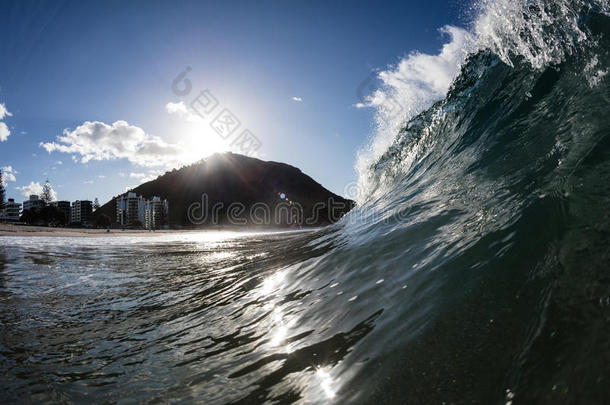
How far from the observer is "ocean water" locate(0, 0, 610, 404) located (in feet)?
4.81

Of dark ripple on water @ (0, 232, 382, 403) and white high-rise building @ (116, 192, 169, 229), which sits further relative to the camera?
white high-rise building @ (116, 192, 169, 229)

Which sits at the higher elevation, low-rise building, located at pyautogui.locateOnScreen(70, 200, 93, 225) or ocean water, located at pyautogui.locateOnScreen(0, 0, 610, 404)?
low-rise building, located at pyautogui.locateOnScreen(70, 200, 93, 225)

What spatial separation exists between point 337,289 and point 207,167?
157m

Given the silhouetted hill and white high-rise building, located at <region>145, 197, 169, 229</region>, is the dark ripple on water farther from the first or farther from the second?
white high-rise building, located at <region>145, 197, 169, 229</region>

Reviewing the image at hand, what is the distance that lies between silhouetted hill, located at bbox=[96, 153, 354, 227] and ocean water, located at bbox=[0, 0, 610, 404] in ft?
334

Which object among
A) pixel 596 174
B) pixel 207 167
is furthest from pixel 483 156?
pixel 207 167

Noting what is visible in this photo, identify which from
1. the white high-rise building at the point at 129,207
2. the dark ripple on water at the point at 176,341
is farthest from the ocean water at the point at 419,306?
the white high-rise building at the point at 129,207

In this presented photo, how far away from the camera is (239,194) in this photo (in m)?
136

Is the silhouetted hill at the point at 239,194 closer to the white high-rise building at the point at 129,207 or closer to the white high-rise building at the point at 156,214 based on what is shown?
the white high-rise building at the point at 156,214

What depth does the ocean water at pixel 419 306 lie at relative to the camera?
1.47 meters

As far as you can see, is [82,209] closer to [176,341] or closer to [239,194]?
[239,194]

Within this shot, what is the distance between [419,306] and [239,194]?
137 m

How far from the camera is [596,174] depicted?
102 inches

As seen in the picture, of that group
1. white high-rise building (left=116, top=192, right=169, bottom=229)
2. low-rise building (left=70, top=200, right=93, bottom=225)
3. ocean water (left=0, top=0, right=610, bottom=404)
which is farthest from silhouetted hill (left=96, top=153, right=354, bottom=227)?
ocean water (left=0, top=0, right=610, bottom=404)
